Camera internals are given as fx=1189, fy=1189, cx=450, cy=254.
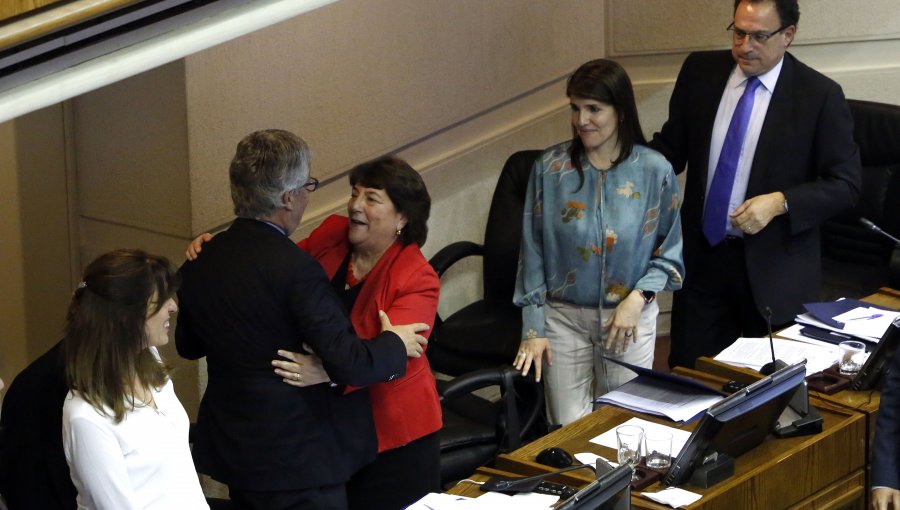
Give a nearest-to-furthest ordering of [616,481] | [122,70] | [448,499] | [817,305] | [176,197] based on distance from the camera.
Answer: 1. [122,70]
2. [616,481]
3. [448,499]
4. [817,305]
5. [176,197]

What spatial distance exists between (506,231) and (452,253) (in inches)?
9.1

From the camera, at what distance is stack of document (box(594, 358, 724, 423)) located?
10.6 feet

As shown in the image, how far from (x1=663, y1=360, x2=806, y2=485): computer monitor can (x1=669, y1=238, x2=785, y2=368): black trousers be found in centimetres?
95

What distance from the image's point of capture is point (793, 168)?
13.0 feet

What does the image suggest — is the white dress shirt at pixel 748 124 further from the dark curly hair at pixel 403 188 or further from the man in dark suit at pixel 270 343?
the man in dark suit at pixel 270 343

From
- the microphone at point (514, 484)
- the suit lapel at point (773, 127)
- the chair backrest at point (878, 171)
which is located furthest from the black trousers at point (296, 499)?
the chair backrest at point (878, 171)

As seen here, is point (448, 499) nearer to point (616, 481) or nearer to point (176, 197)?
point (616, 481)

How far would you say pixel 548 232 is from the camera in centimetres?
368

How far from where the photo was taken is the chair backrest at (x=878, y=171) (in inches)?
195

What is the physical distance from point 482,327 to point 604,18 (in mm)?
2041

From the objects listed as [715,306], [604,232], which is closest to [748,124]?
[715,306]

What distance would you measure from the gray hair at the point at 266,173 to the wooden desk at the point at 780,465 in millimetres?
873

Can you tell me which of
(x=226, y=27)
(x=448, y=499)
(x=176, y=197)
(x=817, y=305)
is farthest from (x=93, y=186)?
(x=226, y=27)

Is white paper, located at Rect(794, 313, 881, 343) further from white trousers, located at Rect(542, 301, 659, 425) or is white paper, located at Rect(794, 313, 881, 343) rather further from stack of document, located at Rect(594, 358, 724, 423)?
stack of document, located at Rect(594, 358, 724, 423)
